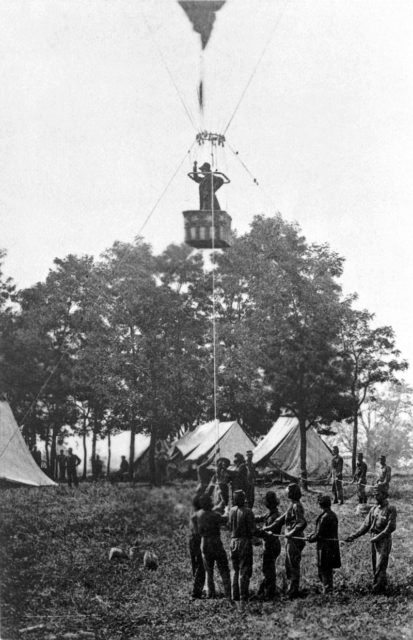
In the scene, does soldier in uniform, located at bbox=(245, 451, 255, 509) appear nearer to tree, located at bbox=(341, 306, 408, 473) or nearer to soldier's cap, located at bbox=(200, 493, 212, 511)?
tree, located at bbox=(341, 306, 408, 473)

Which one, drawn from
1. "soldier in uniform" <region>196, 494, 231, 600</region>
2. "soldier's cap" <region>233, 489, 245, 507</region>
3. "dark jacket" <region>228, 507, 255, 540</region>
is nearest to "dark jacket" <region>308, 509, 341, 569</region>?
"dark jacket" <region>228, 507, 255, 540</region>

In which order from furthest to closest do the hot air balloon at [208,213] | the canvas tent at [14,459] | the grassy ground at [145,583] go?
the canvas tent at [14,459] → the hot air balloon at [208,213] → the grassy ground at [145,583]

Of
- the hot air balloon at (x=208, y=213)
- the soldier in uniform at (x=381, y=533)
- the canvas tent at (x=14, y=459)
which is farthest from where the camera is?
the canvas tent at (x=14, y=459)

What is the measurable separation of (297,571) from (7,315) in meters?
9.59

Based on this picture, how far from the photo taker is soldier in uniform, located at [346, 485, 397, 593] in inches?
269

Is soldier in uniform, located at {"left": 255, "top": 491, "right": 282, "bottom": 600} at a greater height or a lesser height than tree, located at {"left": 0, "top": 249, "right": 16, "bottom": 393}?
lesser

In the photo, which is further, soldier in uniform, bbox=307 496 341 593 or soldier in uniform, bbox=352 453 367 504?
soldier in uniform, bbox=352 453 367 504

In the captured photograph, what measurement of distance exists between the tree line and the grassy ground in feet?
4.41

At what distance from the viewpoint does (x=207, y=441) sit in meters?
12.1

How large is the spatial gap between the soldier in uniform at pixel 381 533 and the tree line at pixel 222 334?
120 inches

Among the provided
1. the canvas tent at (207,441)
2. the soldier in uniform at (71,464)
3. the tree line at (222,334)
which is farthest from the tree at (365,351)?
the soldier in uniform at (71,464)

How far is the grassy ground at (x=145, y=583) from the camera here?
6195 millimetres

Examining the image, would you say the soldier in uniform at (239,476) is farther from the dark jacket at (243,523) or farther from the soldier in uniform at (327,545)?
the soldier in uniform at (327,545)

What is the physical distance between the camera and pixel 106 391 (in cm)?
1103
